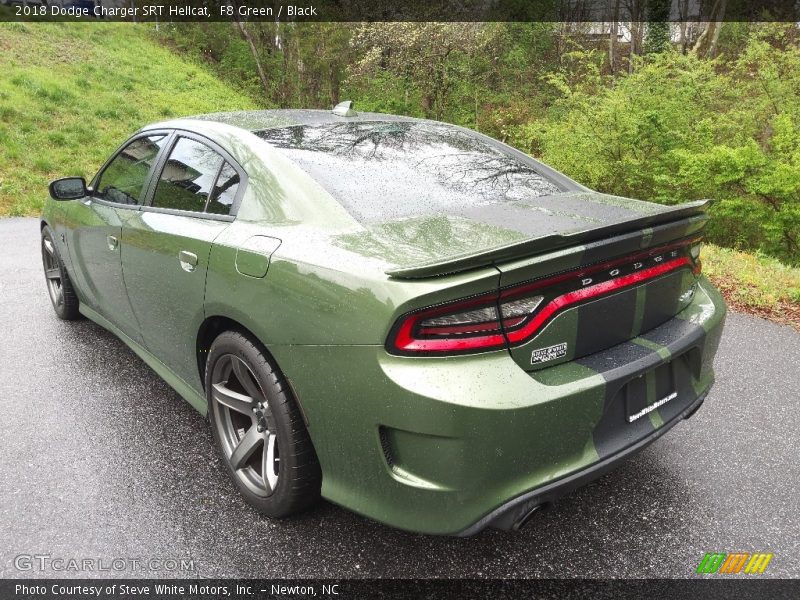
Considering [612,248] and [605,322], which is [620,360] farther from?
[612,248]

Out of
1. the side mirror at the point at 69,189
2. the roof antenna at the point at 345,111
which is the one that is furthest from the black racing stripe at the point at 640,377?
the side mirror at the point at 69,189

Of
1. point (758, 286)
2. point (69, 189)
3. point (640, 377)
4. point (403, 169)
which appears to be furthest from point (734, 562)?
point (69, 189)

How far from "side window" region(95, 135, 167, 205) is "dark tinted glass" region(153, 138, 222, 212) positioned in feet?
0.69

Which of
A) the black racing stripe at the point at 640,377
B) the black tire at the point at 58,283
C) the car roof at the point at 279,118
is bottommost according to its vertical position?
the black tire at the point at 58,283

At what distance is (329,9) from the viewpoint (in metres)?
26.1

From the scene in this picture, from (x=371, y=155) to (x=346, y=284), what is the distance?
3.19ft

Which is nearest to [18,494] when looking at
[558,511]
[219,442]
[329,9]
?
[219,442]

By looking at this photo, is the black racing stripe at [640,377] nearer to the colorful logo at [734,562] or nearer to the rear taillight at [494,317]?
the rear taillight at [494,317]

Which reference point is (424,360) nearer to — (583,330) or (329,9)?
(583,330)

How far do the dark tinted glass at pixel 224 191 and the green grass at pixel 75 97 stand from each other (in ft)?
30.5

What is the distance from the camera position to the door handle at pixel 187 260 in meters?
2.45

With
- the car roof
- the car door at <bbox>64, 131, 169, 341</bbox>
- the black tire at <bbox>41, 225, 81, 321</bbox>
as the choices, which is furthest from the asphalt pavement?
the car roof

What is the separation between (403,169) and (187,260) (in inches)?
39.0

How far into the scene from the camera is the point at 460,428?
1.67 meters
